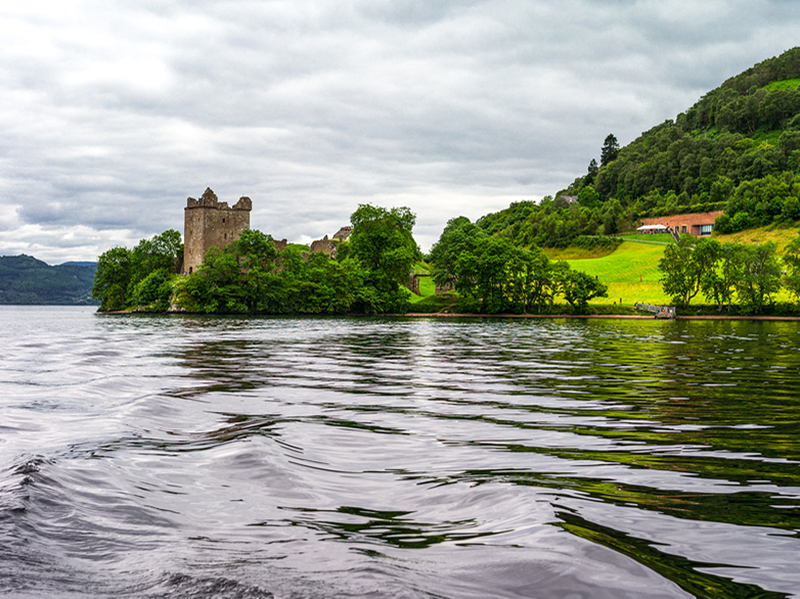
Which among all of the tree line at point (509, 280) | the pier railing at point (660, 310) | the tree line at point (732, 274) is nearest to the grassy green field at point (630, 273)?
the pier railing at point (660, 310)

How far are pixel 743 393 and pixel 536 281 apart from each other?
7228 centimetres

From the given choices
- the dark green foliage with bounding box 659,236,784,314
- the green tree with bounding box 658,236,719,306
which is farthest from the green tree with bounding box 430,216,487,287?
the dark green foliage with bounding box 659,236,784,314

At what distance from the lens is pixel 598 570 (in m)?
3.74

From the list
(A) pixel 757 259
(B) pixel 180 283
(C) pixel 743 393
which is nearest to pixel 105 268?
(B) pixel 180 283

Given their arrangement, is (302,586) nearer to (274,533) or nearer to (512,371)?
(274,533)

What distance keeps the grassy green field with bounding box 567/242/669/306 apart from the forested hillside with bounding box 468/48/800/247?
1909 cm

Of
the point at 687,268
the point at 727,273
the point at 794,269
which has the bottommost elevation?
the point at 727,273

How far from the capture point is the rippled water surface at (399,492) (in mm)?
3713

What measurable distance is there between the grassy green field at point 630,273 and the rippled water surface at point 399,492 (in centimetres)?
7574

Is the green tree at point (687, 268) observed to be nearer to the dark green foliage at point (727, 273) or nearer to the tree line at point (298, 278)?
the dark green foliage at point (727, 273)

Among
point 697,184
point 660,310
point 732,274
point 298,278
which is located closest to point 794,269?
point 732,274

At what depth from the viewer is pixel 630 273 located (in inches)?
3999

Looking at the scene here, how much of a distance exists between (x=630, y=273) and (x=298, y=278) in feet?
187

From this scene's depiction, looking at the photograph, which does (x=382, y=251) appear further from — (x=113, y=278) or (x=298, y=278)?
(x=113, y=278)
